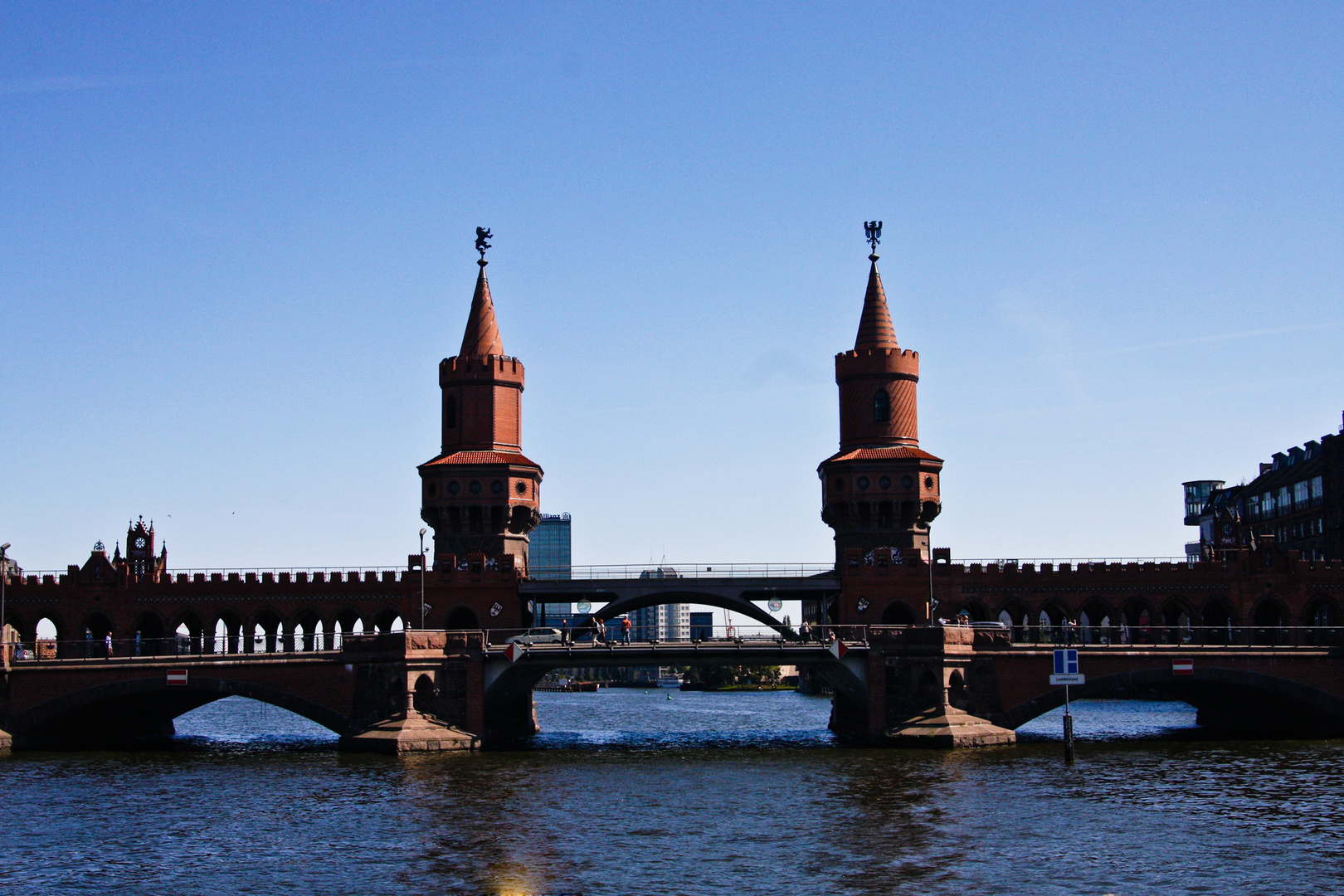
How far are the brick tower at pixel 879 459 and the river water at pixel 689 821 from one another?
2021cm

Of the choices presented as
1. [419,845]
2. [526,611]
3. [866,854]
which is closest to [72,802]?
[419,845]

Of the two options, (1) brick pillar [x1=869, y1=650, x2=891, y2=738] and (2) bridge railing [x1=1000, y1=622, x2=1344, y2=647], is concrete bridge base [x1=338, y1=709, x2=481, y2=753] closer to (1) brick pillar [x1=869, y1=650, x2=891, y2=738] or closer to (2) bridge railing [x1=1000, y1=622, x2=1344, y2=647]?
(1) brick pillar [x1=869, y1=650, x2=891, y2=738]

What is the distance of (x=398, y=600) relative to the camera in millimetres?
93688

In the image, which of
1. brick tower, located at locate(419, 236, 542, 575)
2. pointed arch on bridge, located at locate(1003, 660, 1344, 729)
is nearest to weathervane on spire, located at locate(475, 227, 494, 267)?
brick tower, located at locate(419, 236, 542, 575)

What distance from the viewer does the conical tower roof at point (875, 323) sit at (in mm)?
99938

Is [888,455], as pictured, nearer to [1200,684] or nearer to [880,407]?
[880,407]

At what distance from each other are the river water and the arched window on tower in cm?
2696

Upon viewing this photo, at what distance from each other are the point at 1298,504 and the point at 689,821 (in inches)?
3887

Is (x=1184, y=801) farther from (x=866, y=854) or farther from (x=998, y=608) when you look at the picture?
(x=998, y=608)

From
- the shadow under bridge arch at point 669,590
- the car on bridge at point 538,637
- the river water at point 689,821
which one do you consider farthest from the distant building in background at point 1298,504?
the car on bridge at point 538,637

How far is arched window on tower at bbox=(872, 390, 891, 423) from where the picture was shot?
323 ft

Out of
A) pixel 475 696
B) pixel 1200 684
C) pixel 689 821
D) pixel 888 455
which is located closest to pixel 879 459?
pixel 888 455

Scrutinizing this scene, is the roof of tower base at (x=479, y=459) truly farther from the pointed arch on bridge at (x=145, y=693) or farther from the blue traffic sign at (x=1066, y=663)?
the blue traffic sign at (x=1066, y=663)

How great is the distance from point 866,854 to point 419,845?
14935 millimetres
